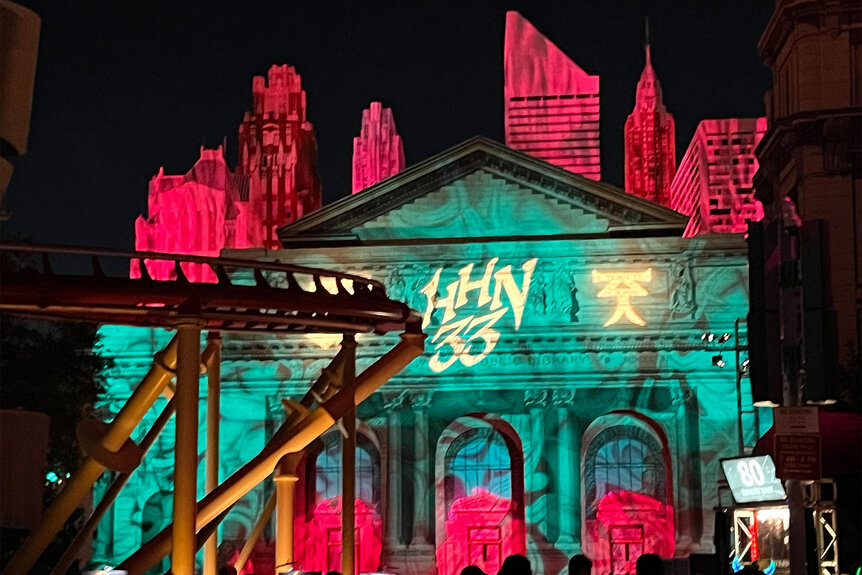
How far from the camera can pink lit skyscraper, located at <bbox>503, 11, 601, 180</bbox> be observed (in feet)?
232

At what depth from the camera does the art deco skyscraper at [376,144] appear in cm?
8100

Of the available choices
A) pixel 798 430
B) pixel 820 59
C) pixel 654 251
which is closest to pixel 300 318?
pixel 798 430

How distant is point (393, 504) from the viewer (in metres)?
53.6

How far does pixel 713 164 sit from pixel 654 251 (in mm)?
19732

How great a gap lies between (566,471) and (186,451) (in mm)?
42353

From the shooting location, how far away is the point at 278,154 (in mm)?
73500

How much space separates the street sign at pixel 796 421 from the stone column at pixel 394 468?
42496mm

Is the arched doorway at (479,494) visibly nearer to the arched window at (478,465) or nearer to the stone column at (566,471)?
A: the arched window at (478,465)

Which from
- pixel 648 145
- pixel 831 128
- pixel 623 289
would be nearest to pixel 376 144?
pixel 648 145

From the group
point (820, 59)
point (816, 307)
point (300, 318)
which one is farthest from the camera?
point (820, 59)

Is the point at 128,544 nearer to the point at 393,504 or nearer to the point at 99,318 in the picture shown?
→ the point at 393,504

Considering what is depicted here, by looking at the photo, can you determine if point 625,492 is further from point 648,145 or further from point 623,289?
point 648,145

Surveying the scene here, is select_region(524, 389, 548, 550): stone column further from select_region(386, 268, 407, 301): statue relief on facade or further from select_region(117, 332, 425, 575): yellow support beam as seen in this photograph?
select_region(117, 332, 425, 575): yellow support beam

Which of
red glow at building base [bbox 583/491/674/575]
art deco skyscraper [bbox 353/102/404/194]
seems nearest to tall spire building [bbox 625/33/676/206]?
art deco skyscraper [bbox 353/102/404/194]
